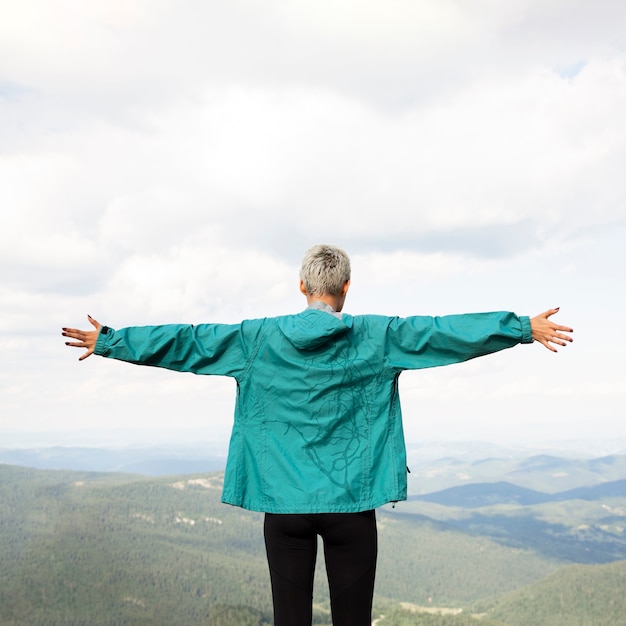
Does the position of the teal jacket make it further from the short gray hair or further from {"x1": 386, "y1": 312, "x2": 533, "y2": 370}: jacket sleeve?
the short gray hair

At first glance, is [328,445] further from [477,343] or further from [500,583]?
[500,583]

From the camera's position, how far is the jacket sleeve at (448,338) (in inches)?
179

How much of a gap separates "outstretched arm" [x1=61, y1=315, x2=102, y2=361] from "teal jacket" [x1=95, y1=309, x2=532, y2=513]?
1.98 ft

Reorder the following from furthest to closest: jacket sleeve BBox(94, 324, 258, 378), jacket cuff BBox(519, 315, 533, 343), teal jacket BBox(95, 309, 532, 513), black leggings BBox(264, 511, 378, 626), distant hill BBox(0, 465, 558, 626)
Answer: distant hill BBox(0, 465, 558, 626), jacket sleeve BBox(94, 324, 258, 378), jacket cuff BBox(519, 315, 533, 343), teal jacket BBox(95, 309, 532, 513), black leggings BBox(264, 511, 378, 626)

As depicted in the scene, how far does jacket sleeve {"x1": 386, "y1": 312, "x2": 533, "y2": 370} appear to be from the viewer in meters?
4.55

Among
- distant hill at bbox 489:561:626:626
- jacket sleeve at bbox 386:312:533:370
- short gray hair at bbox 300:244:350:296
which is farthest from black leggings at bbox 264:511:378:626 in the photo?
distant hill at bbox 489:561:626:626

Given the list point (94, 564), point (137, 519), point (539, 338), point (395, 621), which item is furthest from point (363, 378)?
point (137, 519)

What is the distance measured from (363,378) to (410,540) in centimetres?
20376

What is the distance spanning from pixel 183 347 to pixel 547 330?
8.01 ft

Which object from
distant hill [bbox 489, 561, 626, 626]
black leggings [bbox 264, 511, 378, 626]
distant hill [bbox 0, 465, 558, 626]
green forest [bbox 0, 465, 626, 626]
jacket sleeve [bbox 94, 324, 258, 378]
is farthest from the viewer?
distant hill [bbox 0, 465, 558, 626]

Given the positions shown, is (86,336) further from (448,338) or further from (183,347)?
(448,338)

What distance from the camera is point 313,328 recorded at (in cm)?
431

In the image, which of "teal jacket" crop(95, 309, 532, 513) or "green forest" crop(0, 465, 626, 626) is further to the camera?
"green forest" crop(0, 465, 626, 626)

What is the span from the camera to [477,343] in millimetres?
4562
